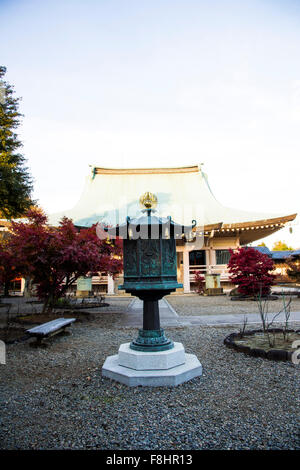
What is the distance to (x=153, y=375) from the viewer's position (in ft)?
10.6

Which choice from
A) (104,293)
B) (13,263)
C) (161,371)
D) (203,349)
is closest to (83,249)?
(13,263)

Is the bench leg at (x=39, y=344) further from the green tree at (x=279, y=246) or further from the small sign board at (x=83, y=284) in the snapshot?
the green tree at (x=279, y=246)

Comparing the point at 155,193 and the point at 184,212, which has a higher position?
the point at 155,193

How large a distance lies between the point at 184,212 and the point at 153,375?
17444mm

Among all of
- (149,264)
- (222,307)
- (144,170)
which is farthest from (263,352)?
(144,170)

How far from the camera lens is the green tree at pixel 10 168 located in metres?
10.7

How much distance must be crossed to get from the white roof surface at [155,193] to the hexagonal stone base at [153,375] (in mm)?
14497

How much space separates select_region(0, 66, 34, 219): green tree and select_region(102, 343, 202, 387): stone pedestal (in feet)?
29.4

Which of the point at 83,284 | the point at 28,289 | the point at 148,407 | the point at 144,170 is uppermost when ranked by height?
the point at 144,170

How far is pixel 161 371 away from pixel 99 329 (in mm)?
3512

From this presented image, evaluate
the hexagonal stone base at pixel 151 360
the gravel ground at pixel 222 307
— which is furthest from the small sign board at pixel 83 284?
the hexagonal stone base at pixel 151 360

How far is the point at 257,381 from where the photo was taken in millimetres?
3270

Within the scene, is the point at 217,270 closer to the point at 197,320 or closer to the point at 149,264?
the point at 197,320
